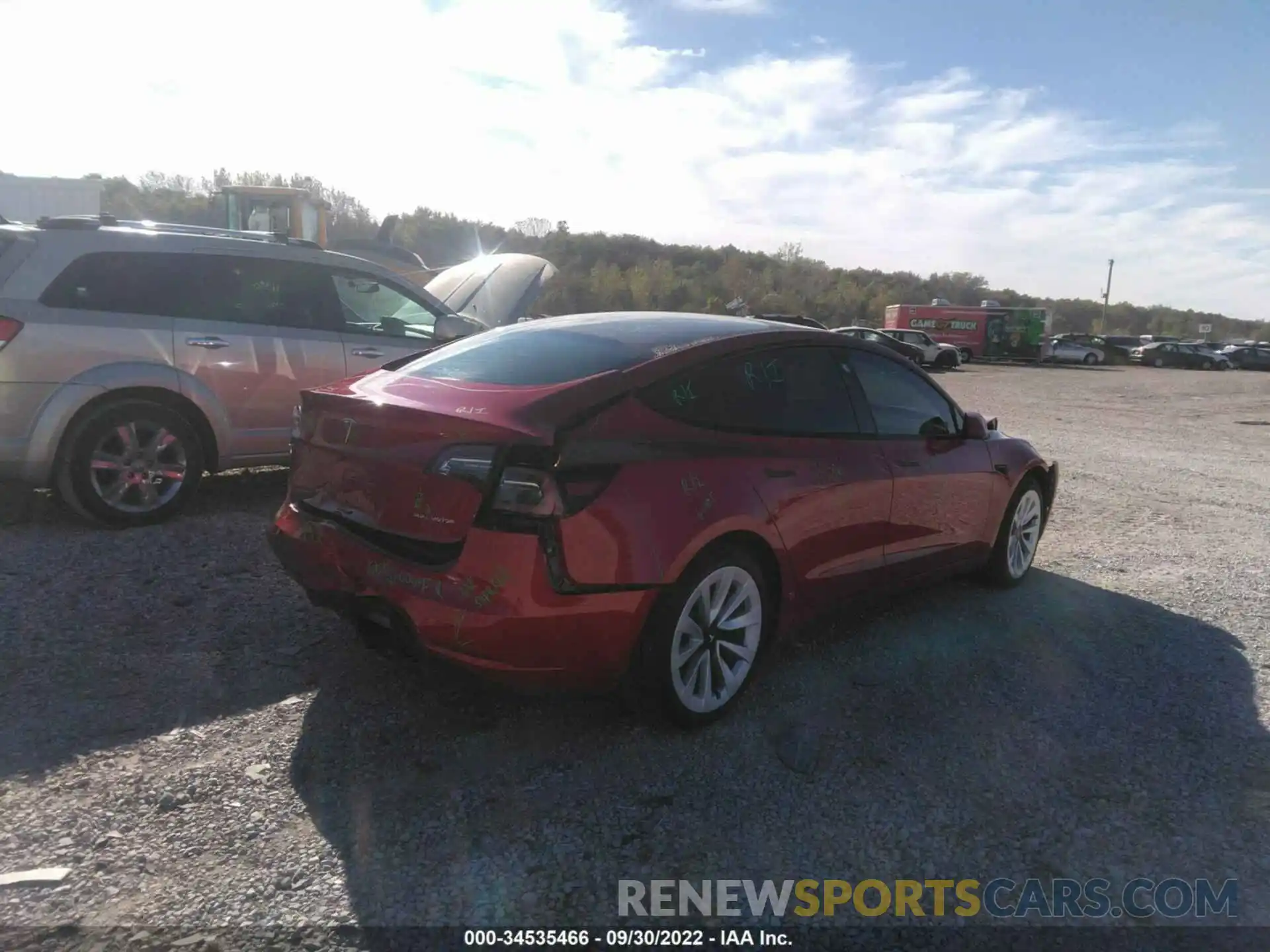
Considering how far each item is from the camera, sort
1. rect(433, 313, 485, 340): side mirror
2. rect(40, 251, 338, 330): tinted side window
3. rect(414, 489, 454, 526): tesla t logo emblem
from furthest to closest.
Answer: rect(433, 313, 485, 340): side mirror < rect(40, 251, 338, 330): tinted side window < rect(414, 489, 454, 526): tesla t logo emblem

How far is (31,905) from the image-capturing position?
2.41 m

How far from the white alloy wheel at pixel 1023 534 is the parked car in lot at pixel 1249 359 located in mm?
52101

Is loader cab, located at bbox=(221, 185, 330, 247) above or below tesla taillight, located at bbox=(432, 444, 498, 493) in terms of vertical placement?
above

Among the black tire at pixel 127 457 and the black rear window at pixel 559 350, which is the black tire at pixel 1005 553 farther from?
the black tire at pixel 127 457

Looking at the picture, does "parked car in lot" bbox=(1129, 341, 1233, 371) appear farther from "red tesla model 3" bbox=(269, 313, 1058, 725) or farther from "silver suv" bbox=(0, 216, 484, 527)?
"red tesla model 3" bbox=(269, 313, 1058, 725)

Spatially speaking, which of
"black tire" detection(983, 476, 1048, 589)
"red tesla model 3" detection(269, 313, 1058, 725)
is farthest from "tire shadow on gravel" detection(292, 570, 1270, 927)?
"black tire" detection(983, 476, 1048, 589)

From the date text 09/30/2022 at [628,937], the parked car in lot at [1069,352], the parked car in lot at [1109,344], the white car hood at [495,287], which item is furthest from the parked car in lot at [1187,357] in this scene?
the date text 09/30/2022 at [628,937]

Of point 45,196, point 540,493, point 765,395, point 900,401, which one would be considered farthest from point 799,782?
point 45,196

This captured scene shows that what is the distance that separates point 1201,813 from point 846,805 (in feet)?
3.99

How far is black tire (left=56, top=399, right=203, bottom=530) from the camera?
5492 millimetres

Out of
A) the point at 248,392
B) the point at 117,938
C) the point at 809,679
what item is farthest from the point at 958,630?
the point at 248,392

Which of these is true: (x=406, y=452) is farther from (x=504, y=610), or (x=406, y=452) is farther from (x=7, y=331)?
(x=7, y=331)

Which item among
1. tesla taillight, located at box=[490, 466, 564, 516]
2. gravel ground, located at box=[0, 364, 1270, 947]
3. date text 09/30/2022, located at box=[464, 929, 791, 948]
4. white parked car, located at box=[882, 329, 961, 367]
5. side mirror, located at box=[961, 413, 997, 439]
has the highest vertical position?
white parked car, located at box=[882, 329, 961, 367]

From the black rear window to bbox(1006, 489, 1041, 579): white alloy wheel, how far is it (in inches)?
87.4
